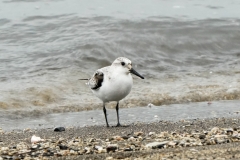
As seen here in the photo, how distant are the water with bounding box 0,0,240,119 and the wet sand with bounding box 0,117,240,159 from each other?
2.42 meters

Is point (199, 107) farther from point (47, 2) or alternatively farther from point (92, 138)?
point (47, 2)

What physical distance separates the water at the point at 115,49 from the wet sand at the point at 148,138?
2425 millimetres

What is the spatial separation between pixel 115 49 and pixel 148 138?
25.4 feet

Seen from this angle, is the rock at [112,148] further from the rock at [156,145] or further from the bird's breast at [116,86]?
the bird's breast at [116,86]

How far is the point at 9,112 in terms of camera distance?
994 cm

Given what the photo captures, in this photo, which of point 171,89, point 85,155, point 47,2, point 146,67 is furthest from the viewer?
point 47,2

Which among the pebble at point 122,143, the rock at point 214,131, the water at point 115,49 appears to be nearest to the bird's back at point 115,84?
the pebble at point 122,143

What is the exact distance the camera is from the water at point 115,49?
10766mm

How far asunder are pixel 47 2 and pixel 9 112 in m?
9.41

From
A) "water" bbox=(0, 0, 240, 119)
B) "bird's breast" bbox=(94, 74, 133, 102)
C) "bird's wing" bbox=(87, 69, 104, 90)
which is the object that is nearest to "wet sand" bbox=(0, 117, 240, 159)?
"bird's breast" bbox=(94, 74, 133, 102)

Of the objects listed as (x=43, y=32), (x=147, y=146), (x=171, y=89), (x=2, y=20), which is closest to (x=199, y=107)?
(x=171, y=89)

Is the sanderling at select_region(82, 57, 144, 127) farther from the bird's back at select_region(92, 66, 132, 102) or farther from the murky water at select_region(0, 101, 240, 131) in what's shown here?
the murky water at select_region(0, 101, 240, 131)

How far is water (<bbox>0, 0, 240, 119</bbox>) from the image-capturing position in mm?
10766

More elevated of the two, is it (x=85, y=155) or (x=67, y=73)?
(x=85, y=155)
